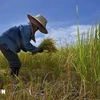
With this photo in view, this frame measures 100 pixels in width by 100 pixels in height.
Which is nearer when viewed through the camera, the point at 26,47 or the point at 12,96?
the point at 12,96

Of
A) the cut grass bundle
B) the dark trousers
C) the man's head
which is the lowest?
the dark trousers

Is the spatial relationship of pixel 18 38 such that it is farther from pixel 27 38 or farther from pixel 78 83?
pixel 78 83

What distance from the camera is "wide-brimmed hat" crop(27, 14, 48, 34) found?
20.4ft

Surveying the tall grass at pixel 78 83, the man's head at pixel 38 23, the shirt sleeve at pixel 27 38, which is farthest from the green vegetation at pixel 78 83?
the man's head at pixel 38 23

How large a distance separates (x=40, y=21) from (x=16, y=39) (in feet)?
1.78

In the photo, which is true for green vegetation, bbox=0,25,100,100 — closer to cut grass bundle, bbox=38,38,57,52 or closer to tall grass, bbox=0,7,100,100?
tall grass, bbox=0,7,100,100

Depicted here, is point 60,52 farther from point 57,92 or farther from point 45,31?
point 57,92

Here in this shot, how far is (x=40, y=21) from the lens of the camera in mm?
6277

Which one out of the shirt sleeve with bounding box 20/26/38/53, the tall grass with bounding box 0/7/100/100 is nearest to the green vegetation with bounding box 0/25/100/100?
the tall grass with bounding box 0/7/100/100

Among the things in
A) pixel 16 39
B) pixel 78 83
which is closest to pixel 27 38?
pixel 16 39

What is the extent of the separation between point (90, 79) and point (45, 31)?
8.34 feet

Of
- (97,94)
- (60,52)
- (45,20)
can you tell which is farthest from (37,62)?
(97,94)

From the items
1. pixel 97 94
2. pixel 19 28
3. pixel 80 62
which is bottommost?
pixel 97 94

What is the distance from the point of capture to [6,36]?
20.4 ft
